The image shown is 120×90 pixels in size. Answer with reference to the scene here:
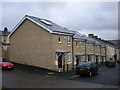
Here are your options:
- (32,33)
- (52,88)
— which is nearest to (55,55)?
(32,33)

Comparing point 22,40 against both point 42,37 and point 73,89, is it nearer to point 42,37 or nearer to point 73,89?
point 42,37

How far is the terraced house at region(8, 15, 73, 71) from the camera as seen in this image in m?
23.6

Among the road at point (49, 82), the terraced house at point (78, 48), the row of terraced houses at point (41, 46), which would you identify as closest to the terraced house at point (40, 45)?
the row of terraced houses at point (41, 46)

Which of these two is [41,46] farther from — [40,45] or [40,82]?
[40,82]

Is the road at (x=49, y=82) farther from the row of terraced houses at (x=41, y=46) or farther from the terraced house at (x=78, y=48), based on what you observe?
the terraced house at (x=78, y=48)

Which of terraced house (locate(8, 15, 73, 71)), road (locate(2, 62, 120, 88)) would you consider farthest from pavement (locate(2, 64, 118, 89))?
terraced house (locate(8, 15, 73, 71))

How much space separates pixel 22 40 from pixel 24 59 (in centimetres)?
291

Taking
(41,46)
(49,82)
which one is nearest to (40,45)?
(41,46)

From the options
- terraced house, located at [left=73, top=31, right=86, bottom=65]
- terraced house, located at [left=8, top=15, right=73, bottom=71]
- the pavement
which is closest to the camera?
the pavement

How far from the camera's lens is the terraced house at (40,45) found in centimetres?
2364

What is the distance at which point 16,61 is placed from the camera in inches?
1066

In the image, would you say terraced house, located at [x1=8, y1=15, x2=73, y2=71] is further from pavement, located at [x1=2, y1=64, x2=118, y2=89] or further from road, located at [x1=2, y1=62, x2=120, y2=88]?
road, located at [x1=2, y1=62, x2=120, y2=88]

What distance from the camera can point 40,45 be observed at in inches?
963

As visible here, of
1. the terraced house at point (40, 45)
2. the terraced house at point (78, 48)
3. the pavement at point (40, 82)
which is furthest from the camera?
the terraced house at point (78, 48)
